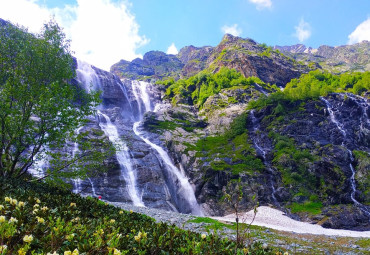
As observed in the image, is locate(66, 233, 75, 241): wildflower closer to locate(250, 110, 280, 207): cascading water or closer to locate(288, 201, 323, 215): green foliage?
locate(288, 201, 323, 215): green foliage

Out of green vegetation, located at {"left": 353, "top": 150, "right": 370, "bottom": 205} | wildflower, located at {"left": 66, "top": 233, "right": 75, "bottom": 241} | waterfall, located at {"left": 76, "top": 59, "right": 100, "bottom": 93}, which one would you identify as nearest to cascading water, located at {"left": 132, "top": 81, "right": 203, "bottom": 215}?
green vegetation, located at {"left": 353, "top": 150, "right": 370, "bottom": 205}

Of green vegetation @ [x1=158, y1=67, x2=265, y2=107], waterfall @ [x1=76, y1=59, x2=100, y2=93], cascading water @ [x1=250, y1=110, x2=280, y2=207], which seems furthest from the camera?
green vegetation @ [x1=158, y1=67, x2=265, y2=107]

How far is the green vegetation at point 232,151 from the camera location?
121 ft

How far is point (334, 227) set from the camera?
87.0 ft

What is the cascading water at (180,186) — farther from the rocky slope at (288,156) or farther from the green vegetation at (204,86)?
the green vegetation at (204,86)

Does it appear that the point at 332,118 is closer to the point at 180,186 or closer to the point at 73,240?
the point at 180,186

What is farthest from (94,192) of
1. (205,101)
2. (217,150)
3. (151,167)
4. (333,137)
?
(205,101)

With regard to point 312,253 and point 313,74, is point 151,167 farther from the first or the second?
point 313,74

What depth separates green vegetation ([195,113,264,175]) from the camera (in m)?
37.0

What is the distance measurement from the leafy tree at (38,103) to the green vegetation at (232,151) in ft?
81.3

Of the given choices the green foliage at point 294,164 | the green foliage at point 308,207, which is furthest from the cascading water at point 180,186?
the green foliage at point 294,164

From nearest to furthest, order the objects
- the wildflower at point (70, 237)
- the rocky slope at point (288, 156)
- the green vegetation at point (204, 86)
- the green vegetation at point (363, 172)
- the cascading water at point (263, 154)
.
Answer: the wildflower at point (70, 237) < the rocky slope at point (288, 156) < the green vegetation at point (363, 172) < the cascading water at point (263, 154) < the green vegetation at point (204, 86)

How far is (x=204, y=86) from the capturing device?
7594cm

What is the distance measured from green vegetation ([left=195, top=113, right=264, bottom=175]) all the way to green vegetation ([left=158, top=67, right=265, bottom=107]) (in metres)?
20.7
